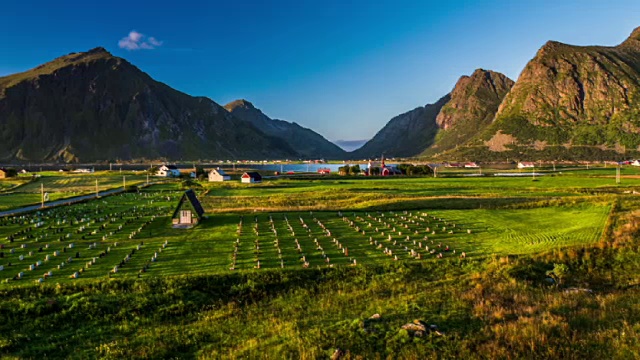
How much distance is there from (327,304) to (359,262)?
291 inches

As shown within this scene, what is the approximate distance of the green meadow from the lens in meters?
14.5

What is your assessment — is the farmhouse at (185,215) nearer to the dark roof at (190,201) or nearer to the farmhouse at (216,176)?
the dark roof at (190,201)

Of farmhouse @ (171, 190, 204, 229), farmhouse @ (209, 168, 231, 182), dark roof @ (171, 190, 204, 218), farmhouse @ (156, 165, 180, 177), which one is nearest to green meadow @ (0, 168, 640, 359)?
farmhouse @ (171, 190, 204, 229)

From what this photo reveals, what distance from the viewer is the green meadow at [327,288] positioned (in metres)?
14.5

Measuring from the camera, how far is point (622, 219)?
36906 millimetres

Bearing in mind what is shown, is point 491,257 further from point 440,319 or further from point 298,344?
point 298,344

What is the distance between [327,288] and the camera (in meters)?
23.4

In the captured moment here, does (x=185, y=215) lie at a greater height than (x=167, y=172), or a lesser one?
lesser

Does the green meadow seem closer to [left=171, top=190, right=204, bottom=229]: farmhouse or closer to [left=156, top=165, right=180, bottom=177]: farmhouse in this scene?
[left=171, top=190, right=204, bottom=229]: farmhouse

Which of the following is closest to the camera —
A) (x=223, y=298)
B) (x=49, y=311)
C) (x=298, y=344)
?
(x=298, y=344)

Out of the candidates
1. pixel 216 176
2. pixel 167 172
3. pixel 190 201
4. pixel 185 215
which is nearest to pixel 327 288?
pixel 185 215

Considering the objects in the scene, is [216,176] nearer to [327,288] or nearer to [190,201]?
[190,201]

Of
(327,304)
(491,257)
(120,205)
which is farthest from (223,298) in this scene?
(120,205)

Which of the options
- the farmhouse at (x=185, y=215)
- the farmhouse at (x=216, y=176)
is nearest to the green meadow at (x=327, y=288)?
the farmhouse at (x=185, y=215)
